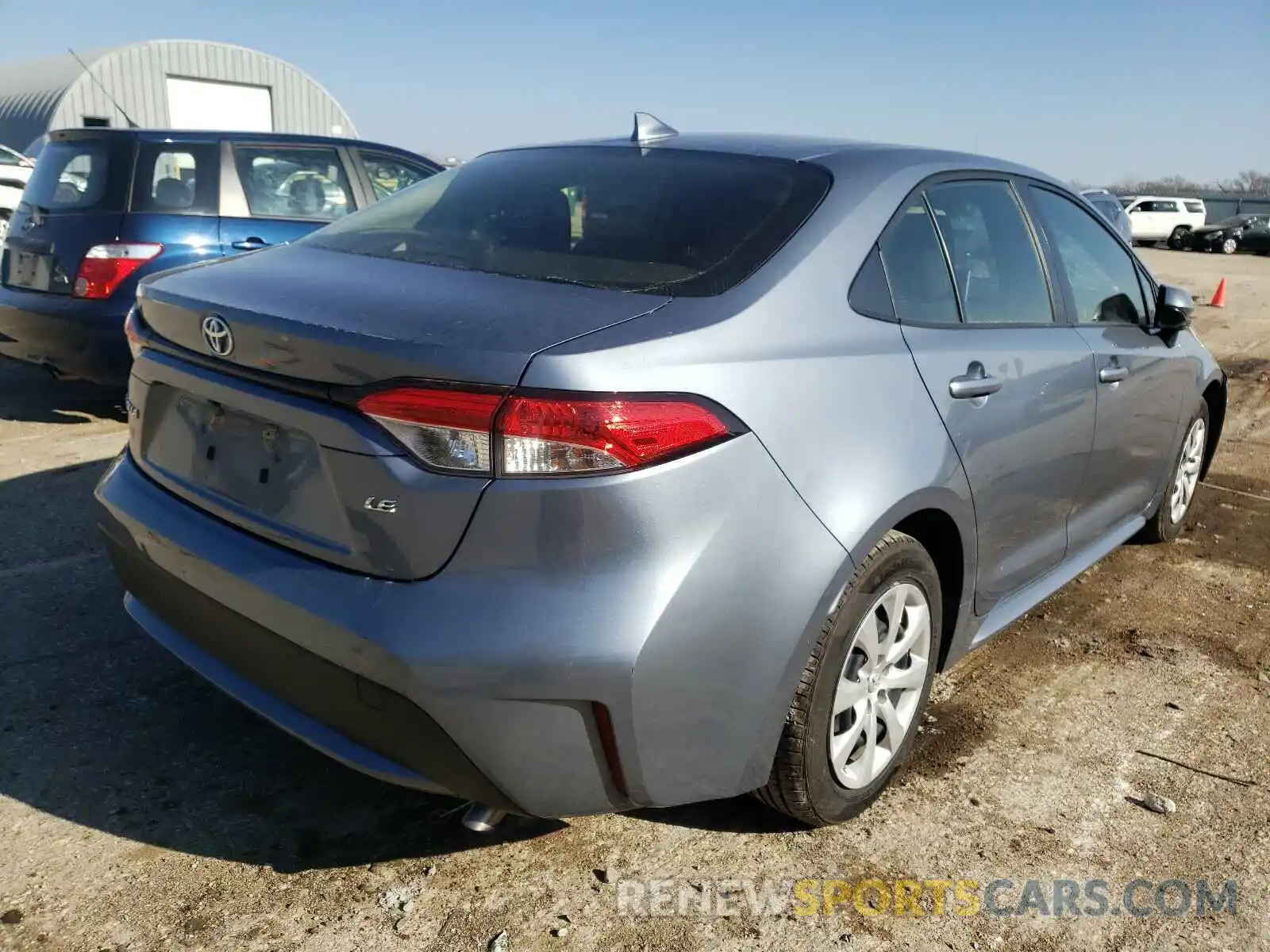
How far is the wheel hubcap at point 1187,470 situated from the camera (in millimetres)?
4625

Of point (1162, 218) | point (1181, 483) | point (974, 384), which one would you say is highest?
point (974, 384)

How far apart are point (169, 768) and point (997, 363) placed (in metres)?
2.40

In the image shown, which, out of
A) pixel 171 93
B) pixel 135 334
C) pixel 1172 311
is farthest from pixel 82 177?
pixel 171 93

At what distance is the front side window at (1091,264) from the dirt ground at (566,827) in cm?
115

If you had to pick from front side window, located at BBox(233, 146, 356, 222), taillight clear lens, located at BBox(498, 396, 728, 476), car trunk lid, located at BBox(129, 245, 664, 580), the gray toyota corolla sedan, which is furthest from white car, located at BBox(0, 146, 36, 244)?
taillight clear lens, located at BBox(498, 396, 728, 476)

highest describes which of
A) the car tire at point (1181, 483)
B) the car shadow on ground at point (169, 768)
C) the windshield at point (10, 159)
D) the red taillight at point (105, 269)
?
the red taillight at point (105, 269)

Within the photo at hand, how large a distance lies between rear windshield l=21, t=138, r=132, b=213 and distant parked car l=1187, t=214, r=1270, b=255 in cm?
3510

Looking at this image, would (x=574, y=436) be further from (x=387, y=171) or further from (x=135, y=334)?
(x=387, y=171)

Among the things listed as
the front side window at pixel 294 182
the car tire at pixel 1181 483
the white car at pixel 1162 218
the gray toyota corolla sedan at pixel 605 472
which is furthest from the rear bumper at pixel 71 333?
the white car at pixel 1162 218

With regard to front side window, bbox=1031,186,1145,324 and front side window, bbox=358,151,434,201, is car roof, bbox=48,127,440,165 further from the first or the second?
front side window, bbox=1031,186,1145,324

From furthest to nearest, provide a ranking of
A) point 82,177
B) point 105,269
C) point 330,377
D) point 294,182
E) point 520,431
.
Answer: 1. point 294,182
2. point 82,177
3. point 105,269
4. point 330,377
5. point 520,431

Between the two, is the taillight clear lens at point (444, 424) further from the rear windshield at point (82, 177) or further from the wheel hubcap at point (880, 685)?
the rear windshield at point (82, 177)

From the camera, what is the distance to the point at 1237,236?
3350 cm

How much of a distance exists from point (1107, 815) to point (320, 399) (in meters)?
2.18
